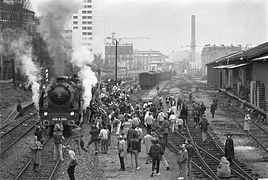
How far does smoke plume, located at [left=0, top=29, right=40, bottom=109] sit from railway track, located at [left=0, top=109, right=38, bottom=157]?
8.76 meters

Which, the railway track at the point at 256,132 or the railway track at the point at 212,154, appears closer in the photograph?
the railway track at the point at 212,154

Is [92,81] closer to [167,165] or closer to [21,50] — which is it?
[167,165]

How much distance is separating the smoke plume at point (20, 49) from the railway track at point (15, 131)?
876cm

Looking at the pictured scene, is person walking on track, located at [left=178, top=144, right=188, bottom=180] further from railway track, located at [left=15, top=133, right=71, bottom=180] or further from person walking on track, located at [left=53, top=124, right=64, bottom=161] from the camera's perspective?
person walking on track, located at [left=53, top=124, right=64, bottom=161]

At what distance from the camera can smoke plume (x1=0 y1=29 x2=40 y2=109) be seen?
121ft

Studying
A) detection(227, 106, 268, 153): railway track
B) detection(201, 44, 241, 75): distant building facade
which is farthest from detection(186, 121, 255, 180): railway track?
detection(201, 44, 241, 75): distant building facade

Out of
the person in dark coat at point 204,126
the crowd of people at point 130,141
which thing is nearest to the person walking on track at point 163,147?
the crowd of people at point 130,141

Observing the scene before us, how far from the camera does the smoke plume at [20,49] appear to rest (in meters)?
36.8

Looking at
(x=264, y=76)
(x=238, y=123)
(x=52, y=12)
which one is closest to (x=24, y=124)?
(x=52, y=12)

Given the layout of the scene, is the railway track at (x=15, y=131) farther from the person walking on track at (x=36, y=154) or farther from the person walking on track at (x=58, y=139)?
the person walking on track at (x=36, y=154)

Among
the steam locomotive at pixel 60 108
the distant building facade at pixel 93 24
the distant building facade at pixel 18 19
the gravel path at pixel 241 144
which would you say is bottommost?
the gravel path at pixel 241 144

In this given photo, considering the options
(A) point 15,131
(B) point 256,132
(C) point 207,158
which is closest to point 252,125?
(B) point 256,132

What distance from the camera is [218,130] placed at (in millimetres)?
23609

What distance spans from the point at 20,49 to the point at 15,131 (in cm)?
1969
